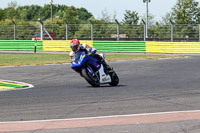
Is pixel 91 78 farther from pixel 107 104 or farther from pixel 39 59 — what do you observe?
pixel 39 59

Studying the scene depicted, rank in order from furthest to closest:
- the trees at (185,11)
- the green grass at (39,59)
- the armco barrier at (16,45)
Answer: the trees at (185,11)
the armco barrier at (16,45)
the green grass at (39,59)

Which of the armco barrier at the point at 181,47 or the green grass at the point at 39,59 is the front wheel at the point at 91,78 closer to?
the green grass at the point at 39,59

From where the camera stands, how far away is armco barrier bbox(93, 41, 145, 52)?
33812 mm

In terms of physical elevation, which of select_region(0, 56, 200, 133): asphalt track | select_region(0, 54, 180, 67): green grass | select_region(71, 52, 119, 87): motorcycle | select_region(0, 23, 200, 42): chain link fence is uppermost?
select_region(0, 23, 200, 42): chain link fence

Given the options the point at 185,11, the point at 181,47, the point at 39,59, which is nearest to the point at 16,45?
the point at 39,59

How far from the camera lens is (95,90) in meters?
11.5

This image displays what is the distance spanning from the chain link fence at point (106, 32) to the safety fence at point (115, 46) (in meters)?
0.83

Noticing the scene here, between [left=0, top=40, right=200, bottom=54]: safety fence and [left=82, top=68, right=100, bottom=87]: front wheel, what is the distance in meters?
20.5

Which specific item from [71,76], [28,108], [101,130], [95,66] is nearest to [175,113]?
[101,130]

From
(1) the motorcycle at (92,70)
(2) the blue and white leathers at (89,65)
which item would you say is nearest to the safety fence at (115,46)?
(1) the motorcycle at (92,70)

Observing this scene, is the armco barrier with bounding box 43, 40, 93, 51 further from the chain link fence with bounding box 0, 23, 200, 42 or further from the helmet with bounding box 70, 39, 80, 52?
the helmet with bounding box 70, 39, 80, 52

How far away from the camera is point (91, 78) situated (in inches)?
487

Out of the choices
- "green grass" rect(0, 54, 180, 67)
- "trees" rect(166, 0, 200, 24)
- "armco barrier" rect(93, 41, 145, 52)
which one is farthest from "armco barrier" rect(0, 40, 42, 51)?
"trees" rect(166, 0, 200, 24)

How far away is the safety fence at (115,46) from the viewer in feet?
107
